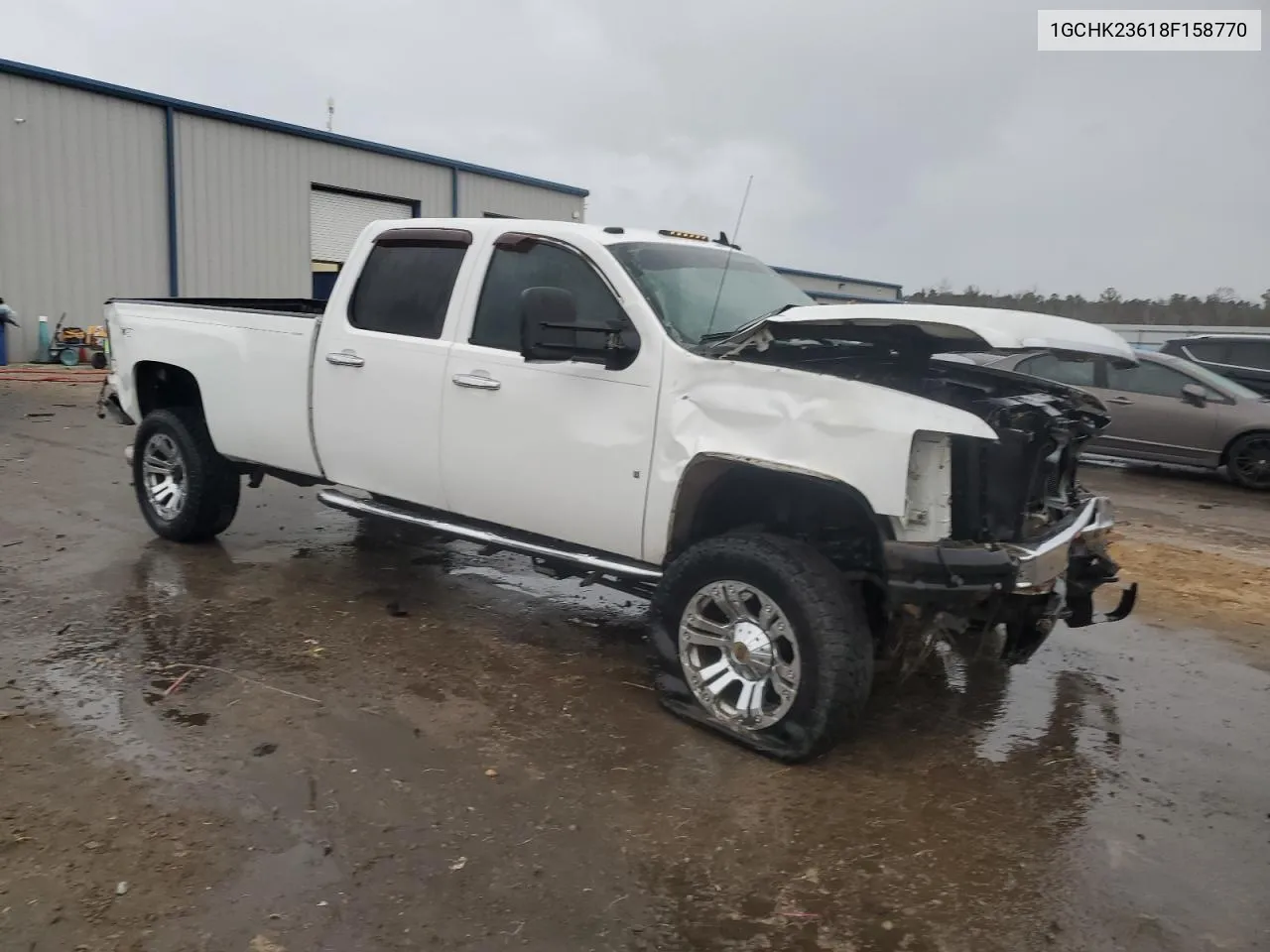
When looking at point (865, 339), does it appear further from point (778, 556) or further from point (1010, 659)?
point (1010, 659)

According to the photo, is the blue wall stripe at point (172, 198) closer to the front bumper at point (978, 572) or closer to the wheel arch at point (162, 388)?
the wheel arch at point (162, 388)

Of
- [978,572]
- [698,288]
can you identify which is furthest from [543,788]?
[698,288]

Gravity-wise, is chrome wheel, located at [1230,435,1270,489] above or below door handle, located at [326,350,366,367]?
below

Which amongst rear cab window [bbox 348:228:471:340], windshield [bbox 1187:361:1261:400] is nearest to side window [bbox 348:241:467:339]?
rear cab window [bbox 348:228:471:340]

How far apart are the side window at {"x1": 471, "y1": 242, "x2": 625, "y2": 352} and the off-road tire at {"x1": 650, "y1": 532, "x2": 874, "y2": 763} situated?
126cm

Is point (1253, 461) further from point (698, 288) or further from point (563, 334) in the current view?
point (563, 334)

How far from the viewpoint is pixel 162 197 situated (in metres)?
19.9

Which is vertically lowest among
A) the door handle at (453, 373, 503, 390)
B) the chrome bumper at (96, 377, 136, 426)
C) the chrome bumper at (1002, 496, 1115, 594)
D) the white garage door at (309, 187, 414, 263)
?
the chrome bumper at (96, 377, 136, 426)

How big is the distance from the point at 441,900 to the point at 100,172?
65.5 ft

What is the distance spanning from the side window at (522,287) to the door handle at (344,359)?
772mm

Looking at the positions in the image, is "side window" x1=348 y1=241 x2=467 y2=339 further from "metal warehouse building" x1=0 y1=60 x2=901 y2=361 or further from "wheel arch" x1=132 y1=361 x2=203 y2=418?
"metal warehouse building" x1=0 y1=60 x2=901 y2=361

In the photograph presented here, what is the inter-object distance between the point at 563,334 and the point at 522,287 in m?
0.59

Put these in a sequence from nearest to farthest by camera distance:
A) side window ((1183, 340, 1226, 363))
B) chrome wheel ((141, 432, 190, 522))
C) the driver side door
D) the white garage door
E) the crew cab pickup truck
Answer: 1. the crew cab pickup truck
2. the driver side door
3. chrome wheel ((141, 432, 190, 522))
4. side window ((1183, 340, 1226, 363))
5. the white garage door

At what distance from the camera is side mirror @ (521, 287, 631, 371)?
13.3ft
